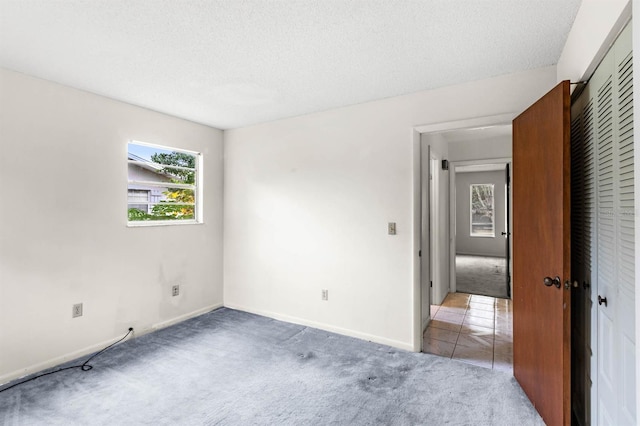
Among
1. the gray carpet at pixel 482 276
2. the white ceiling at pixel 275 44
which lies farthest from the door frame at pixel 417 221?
the gray carpet at pixel 482 276

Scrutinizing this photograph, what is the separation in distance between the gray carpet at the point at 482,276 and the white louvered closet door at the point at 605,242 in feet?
10.7

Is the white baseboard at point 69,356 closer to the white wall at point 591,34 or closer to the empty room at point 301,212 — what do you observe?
the empty room at point 301,212

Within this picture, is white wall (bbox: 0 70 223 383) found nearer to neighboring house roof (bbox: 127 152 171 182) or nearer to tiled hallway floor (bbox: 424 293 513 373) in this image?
neighboring house roof (bbox: 127 152 171 182)

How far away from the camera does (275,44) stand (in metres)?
2.05

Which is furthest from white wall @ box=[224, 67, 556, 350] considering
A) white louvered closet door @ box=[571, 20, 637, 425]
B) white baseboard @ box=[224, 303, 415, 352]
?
white louvered closet door @ box=[571, 20, 637, 425]

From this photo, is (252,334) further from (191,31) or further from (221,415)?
(191,31)

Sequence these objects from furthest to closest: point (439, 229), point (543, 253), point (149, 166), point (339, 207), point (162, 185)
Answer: point (439, 229), point (162, 185), point (149, 166), point (339, 207), point (543, 253)

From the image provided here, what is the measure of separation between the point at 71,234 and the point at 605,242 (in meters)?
3.71

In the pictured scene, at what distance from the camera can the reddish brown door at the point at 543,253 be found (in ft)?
5.53

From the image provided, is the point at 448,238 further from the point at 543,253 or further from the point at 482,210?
the point at 482,210

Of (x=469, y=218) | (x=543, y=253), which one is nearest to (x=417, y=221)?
(x=543, y=253)

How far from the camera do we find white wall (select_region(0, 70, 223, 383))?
95.6 inches

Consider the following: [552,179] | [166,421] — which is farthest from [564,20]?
[166,421]

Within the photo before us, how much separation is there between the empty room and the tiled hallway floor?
0.12ft
